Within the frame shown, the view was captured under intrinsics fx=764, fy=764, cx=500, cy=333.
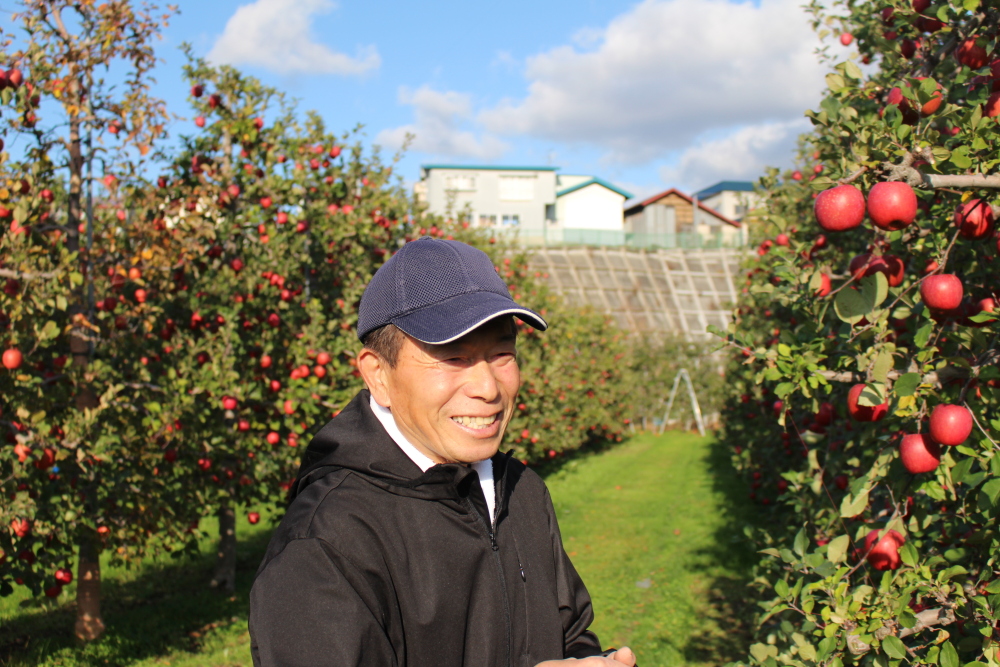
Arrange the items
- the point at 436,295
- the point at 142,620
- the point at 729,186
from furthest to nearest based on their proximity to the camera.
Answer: the point at 729,186, the point at 142,620, the point at 436,295

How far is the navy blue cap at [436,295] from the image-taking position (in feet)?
5.17

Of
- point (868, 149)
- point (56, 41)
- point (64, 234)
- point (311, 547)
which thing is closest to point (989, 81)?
point (868, 149)

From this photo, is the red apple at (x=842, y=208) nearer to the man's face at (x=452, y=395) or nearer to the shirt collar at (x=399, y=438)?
the man's face at (x=452, y=395)

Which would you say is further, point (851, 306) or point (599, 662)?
point (851, 306)

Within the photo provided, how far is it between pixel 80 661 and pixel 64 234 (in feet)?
9.43

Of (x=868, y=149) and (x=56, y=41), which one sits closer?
(x=868, y=149)

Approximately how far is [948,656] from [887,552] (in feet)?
1.66

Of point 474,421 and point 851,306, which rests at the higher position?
point 851,306

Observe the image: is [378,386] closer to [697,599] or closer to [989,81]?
[989,81]

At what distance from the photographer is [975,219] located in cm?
230

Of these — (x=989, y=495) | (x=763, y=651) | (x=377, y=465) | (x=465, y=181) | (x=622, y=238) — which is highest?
(x=465, y=181)

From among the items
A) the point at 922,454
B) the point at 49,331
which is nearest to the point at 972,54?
the point at 922,454

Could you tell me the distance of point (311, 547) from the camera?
1394 millimetres

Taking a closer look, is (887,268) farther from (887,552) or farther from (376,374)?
(376,374)
